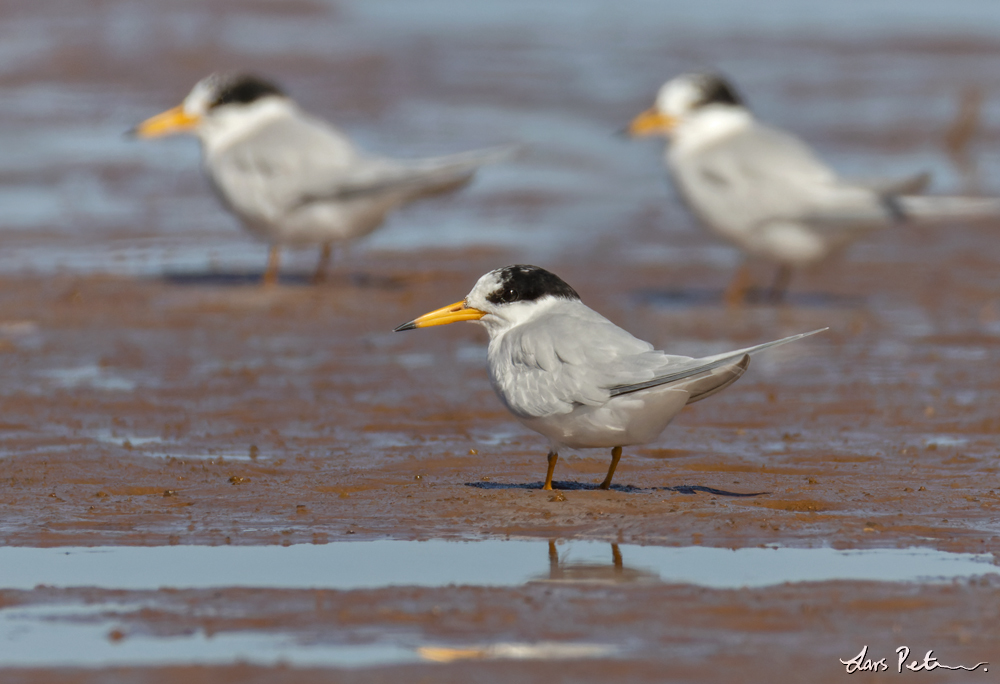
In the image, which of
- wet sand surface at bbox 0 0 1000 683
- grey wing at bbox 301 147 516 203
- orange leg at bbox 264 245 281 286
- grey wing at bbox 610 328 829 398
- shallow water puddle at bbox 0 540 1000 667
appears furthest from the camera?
orange leg at bbox 264 245 281 286

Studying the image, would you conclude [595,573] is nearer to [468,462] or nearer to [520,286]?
[520,286]

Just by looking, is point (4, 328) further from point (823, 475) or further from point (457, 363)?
point (823, 475)

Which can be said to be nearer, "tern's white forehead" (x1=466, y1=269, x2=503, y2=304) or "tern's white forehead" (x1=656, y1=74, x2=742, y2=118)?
"tern's white forehead" (x1=466, y1=269, x2=503, y2=304)

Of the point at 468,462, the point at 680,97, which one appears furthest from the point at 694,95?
the point at 468,462

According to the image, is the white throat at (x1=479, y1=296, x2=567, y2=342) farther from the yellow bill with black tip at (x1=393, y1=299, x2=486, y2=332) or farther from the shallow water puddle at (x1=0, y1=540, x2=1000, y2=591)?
the shallow water puddle at (x1=0, y1=540, x2=1000, y2=591)

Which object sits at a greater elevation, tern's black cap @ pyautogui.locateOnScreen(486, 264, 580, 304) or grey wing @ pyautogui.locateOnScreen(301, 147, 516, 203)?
tern's black cap @ pyautogui.locateOnScreen(486, 264, 580, 304)

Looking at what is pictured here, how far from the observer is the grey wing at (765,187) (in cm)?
828

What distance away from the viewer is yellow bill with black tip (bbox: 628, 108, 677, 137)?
9305mm

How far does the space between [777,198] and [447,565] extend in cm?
489

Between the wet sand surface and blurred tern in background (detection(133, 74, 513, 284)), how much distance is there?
1.26ft

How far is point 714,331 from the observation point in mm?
7906

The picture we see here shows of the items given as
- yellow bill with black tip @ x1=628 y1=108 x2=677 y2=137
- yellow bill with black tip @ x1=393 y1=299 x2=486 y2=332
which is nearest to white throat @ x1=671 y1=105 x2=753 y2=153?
yellow bill with black tip @ x1=628 y1=108 x2=677 y2=137

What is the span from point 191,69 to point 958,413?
40.2 ft

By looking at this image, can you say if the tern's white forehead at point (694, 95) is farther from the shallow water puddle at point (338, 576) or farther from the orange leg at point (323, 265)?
the shallow water puddle at point (338, 576)
